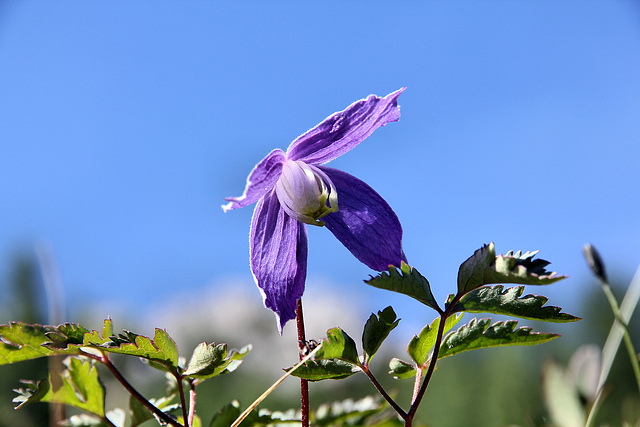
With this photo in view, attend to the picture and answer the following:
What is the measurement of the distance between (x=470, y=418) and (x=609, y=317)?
1847 millimetres

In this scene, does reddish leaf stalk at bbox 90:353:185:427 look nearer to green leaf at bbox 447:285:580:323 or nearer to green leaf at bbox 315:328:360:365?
green leaf at bbox 315:328:360:365

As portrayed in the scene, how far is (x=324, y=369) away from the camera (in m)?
0.59

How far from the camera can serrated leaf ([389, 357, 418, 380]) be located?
65cm

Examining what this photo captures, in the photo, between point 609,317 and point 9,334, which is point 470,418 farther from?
point 9,334

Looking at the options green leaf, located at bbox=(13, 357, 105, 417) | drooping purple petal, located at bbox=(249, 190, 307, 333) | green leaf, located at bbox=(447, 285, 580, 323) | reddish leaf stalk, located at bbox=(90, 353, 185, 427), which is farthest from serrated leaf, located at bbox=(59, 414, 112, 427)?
green leaf, located at bbox=(447, 285, 580, 323)

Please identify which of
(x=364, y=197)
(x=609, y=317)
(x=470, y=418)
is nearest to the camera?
(x=364, y=197)

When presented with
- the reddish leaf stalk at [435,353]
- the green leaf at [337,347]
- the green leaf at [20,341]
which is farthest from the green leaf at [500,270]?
the green leaf at [20,341]

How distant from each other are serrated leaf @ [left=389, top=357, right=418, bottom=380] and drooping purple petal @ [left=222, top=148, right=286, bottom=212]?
295mm

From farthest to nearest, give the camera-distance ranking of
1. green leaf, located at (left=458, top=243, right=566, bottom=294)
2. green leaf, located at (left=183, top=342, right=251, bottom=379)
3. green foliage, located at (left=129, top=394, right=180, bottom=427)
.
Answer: green foliage, located at (left=129, top=394, right=180, bottom=427) < green leaf, located at (left=183, top=342, right=251, bottom=379) < green leaf, located at (left=458, top=243, right=566, bottom=294)

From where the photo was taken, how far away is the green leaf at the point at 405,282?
56 cm

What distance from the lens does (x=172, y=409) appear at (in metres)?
0.72

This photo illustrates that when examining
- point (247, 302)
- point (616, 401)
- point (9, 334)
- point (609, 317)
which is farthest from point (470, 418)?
point (247, 302)

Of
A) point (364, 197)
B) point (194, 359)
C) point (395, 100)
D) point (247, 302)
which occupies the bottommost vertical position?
point (247, 302)

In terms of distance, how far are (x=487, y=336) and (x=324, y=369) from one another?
7.5 inches
